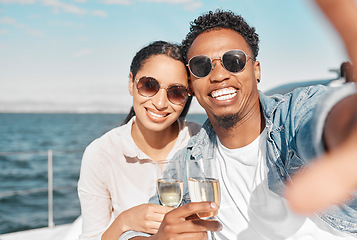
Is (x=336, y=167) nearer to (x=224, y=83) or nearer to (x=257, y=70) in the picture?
(x=224, y=83)

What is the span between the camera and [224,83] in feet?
7.41

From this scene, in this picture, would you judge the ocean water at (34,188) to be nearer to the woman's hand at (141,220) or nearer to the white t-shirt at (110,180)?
the white t-shirt at (110,180)

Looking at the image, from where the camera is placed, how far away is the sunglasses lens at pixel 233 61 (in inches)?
88.4

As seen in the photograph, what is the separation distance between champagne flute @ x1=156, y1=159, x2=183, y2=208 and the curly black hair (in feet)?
3.30

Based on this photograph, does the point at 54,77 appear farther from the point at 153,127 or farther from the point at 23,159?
the point at 153,127

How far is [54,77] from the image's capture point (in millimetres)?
58625

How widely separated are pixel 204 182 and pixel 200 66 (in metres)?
0.88

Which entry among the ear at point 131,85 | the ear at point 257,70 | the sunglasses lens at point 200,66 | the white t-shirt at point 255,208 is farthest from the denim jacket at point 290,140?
the ear at point 131,85

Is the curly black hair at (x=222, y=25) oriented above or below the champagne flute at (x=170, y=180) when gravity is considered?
above

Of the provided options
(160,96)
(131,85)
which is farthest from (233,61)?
(131,85)

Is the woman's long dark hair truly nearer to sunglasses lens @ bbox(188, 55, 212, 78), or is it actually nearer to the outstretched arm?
sunglasses lens @ bbox(188, 55, 212, 78)

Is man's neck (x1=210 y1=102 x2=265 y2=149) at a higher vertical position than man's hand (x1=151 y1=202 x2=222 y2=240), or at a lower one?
higher

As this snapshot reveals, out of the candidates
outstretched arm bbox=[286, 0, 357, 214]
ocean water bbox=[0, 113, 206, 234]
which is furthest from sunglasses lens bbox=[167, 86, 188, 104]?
outstretched arm bbox=[286, 0, 357, 214]

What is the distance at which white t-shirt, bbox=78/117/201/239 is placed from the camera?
108 inches
